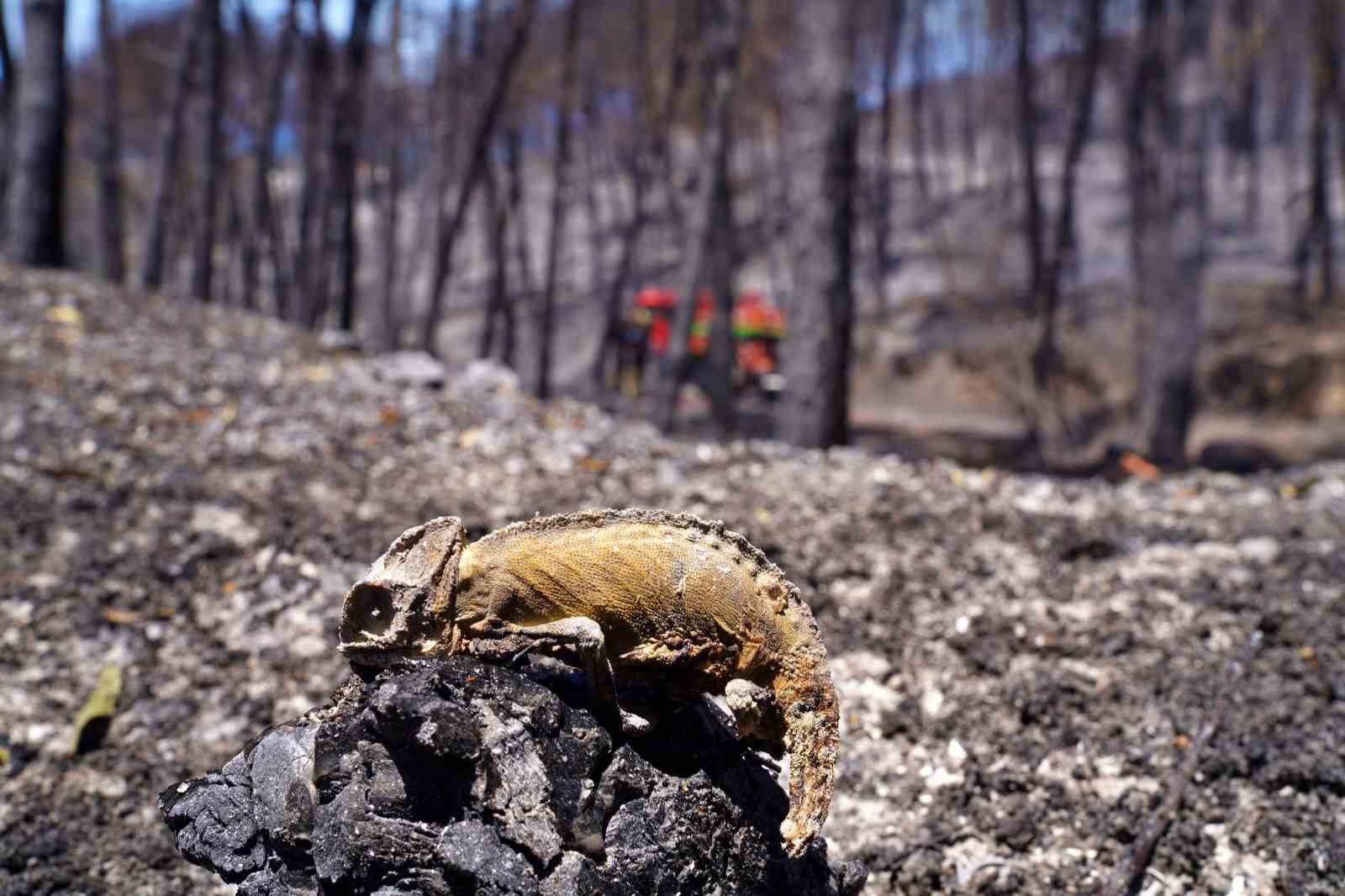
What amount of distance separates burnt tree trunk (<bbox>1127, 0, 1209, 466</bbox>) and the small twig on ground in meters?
4.90

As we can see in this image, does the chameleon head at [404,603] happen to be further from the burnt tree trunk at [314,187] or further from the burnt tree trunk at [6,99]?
the burnt tree trunk at [6,99]

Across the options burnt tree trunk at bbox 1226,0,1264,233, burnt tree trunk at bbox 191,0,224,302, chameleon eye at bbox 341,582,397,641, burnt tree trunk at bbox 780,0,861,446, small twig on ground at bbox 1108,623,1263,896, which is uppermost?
burnt tree trunk at bbox 1226,0,1264,233

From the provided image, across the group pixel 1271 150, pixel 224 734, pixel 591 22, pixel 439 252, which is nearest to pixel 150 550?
pixel 224 734

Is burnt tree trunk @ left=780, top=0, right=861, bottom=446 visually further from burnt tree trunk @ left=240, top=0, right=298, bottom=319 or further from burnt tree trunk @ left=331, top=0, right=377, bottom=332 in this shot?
burnt tree trunk @ left=240, top=0, right=298, bottom=319

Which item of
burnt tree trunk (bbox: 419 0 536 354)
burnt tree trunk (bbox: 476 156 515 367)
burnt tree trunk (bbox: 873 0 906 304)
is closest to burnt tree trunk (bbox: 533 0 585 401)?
burnt tree trunk (bbox: 476 156 515 367)

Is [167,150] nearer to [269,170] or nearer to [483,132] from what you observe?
[269,170]

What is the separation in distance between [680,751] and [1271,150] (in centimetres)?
4293

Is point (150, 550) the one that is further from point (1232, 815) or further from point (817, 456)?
point (1232, 815)

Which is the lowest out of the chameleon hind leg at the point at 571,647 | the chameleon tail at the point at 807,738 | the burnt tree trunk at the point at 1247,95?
the chameleon tail at the point at 807,738

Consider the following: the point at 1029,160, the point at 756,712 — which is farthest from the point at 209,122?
the point at 756,712

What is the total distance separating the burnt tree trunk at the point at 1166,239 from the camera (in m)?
9.22

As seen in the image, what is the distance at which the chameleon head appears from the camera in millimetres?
2781

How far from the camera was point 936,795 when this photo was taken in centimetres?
398

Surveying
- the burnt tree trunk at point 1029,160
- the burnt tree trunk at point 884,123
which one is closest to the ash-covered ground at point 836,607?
the burnt tree trunk at point 1029,160
